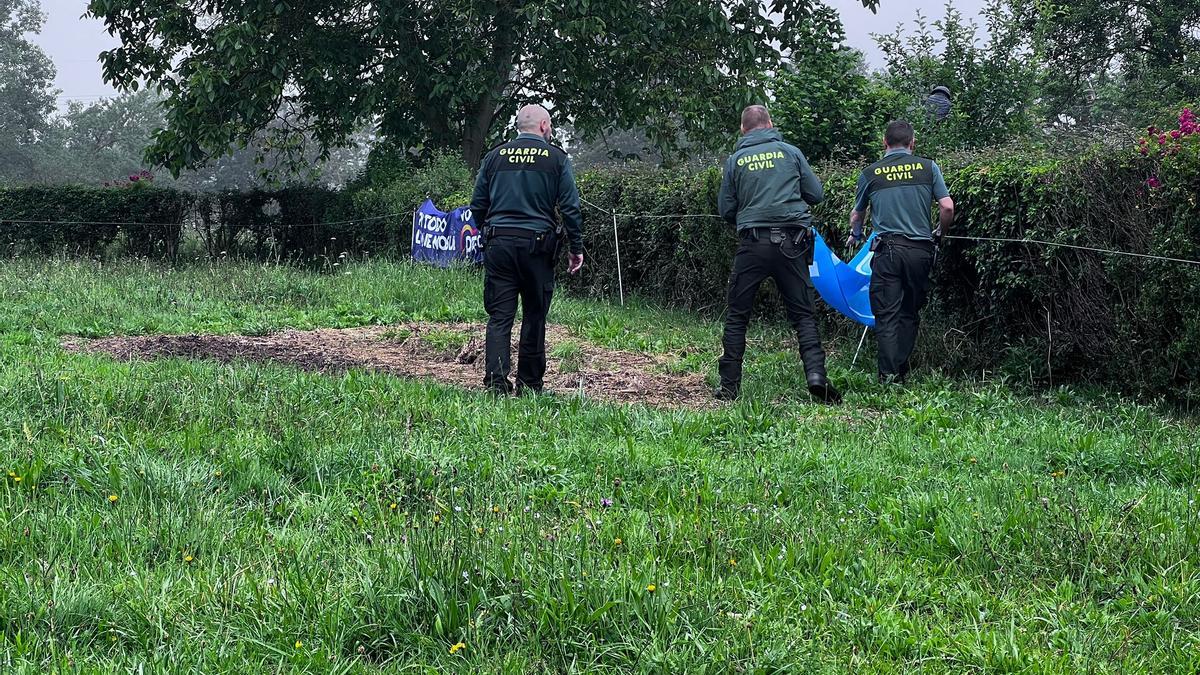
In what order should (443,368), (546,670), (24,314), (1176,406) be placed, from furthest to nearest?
(24,314)
(443,368)
(1176,406)
(546,670)

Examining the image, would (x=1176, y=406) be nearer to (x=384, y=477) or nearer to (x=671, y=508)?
(x=671, y=508)

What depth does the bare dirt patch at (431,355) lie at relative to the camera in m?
8.26

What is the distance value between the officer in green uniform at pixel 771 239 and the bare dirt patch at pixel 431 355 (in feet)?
1.92

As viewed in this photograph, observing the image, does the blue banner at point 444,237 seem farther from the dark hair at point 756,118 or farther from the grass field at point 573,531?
the grass field at point 573,531

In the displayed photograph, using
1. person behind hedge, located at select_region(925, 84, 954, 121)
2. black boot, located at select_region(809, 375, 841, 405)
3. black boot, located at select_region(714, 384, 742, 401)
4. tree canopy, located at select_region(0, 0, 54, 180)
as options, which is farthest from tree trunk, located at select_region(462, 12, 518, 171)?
tree canopy, located at select_region(0, 0, 54, 180)

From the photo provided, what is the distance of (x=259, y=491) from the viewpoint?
475cm

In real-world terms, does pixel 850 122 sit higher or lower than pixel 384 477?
higher

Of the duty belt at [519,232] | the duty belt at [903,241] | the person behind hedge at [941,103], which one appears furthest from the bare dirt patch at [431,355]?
the person behind hedge at [941,103]

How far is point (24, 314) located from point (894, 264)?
8.29m

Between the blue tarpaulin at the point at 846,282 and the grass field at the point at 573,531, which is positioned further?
the blue tarpaulin at the point at 846,282

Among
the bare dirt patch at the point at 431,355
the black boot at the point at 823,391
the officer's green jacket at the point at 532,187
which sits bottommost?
the bare dirt patch at the point at 431,355

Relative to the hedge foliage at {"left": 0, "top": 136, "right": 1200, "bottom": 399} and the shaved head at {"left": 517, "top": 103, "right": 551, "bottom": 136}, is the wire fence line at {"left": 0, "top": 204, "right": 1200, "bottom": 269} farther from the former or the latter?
the shaved head at {"left": 517, "top": 103, "right": 551, "bottom": 136}

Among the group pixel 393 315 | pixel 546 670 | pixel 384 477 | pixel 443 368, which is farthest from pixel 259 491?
pixel 393 315

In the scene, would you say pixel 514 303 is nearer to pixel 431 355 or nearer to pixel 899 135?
pixel 431 355
